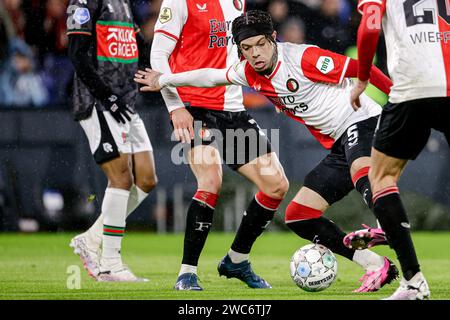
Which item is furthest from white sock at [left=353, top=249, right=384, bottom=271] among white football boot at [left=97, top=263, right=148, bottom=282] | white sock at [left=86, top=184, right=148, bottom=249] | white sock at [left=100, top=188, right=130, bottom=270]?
white sock at [left=86, top=184, right=148, bottom=249]

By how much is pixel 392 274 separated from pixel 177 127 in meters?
1.66

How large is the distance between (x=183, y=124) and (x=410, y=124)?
6.08 ft

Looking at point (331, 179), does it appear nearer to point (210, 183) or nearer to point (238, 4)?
point (210, 183)

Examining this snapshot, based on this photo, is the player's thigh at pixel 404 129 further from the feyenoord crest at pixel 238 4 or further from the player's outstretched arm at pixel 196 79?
the feyenoord crest at pixel 238 4

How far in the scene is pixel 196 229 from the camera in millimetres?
6379

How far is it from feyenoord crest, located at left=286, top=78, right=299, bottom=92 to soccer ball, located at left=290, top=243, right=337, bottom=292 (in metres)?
1.03

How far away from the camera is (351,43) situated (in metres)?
11.5

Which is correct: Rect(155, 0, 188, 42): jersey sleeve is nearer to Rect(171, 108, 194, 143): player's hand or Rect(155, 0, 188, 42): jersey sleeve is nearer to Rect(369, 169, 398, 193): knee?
Rect(171, 108, 194, 143): player's hand

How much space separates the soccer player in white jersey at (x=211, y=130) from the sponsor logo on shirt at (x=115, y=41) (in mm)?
723

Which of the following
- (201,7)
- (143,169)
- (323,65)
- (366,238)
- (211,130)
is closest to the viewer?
(366,238)

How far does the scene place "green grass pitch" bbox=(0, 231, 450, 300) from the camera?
600cm

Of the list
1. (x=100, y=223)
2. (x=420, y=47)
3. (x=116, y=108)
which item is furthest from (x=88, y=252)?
(x=420, y=47)

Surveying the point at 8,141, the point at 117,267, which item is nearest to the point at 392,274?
the point at 117,267
